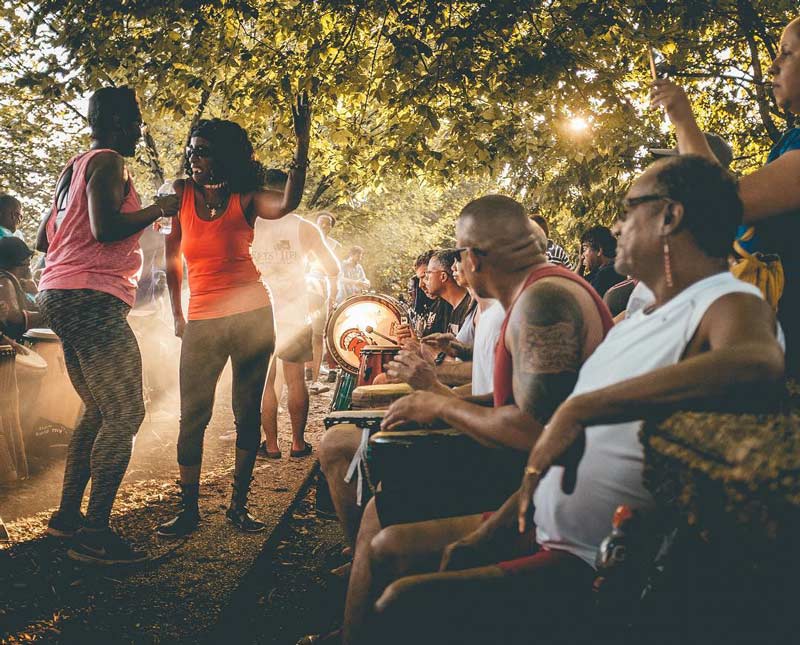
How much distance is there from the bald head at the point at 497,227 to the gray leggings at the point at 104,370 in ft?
7.51

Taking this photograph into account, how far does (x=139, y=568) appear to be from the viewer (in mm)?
3648

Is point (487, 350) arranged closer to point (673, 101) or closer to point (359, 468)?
point (359, 468)

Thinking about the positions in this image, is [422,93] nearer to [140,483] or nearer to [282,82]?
[282,82]

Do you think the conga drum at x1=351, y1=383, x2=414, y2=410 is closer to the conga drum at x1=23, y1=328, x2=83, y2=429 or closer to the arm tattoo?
the arm tattoo

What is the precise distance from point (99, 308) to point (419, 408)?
2287 millimetres

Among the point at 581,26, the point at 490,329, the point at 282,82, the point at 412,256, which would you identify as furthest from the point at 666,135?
the point at 412,256

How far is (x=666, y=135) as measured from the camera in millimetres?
8539

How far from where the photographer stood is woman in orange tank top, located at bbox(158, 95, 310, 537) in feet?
13.5

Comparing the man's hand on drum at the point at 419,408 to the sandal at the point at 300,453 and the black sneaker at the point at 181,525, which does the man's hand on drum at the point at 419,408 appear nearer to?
the black sneaker at the point at 181,525

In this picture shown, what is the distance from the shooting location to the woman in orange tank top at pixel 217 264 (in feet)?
13.5

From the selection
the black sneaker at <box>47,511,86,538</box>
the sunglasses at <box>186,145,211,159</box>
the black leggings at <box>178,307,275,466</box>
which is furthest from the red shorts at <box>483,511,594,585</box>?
the sunglasses at <box>186,145,211,159</box>

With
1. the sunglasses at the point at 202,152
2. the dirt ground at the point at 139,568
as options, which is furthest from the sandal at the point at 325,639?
the sunglasses at the point at 202,152

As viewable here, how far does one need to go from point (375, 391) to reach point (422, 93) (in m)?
3.67

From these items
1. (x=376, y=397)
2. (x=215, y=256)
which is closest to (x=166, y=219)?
(x=215, y=256)
